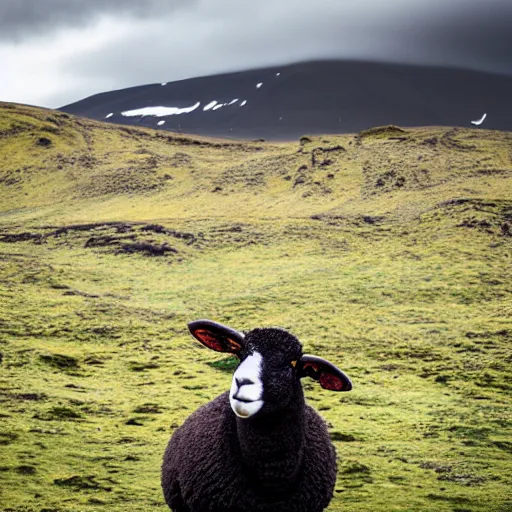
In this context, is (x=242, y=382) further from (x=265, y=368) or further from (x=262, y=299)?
(x=262, y=299)

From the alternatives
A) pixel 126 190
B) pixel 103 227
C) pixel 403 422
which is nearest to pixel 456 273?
pixel 403 422

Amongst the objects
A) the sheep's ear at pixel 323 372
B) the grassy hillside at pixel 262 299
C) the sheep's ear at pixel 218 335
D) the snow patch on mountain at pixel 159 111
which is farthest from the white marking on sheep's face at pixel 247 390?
the snow patch on mountain at pixel 159 111

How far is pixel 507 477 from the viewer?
8.80 meters

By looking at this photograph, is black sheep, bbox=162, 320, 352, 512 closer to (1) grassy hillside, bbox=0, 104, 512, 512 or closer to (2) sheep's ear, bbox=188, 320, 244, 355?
(2) sheep's ear, bbox=188, 320, 244, 355

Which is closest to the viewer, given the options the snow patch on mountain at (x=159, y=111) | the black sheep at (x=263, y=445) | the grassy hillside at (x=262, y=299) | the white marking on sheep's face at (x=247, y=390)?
the white marking on sheep's face at (x=247, y=390)

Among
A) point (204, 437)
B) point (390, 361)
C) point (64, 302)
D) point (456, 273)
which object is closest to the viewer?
point (204, 437)

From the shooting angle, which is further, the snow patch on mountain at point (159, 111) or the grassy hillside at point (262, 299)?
the snow patch on mountain at point (159, 111)

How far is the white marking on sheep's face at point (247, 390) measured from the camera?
5359mm

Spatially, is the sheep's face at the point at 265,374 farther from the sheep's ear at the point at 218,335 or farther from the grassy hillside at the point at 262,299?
the grassy hillside at the point at 262,299

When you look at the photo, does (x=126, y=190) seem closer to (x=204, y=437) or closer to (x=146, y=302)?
(x=146, y=302)

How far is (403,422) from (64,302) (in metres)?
9.89

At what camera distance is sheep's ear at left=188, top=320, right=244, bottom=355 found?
600cm

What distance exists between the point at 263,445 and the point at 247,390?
0.69 meters

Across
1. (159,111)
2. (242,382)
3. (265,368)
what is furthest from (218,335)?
(159,111)
